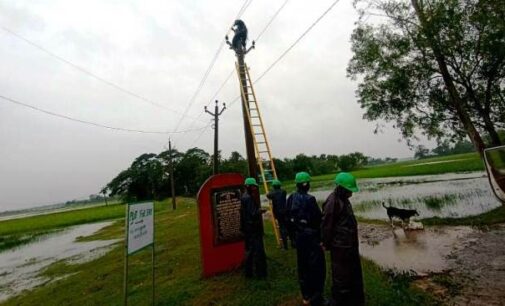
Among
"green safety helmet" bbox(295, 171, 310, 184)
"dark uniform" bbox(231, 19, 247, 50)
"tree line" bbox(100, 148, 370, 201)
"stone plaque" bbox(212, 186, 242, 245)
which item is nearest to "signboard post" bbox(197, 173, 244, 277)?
"stone plaque" bbox(212, 186, 242, 245)

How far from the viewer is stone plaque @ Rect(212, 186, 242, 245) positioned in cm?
755

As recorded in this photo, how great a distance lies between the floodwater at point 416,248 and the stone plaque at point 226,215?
11.2ft

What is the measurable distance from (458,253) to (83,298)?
9.22 meters

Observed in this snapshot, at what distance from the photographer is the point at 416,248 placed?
25.8 ft

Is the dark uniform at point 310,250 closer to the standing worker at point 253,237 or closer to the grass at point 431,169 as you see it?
the standing worker at point 253,237

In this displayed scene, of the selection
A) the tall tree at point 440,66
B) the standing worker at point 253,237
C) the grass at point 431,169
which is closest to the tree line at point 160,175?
the grass at point 431,169

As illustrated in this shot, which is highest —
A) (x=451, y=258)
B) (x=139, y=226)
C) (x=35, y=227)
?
(x=139, y=226)

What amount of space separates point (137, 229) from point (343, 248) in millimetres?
3331

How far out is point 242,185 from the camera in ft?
26.2

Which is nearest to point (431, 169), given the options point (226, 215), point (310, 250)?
point (226, 215)

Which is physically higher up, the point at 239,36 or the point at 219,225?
the point at 239,36

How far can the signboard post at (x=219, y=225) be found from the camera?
24.4 feet

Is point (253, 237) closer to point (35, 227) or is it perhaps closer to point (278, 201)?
point (278, 201)

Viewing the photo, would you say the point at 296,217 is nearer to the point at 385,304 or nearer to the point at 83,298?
the point at 385,304
